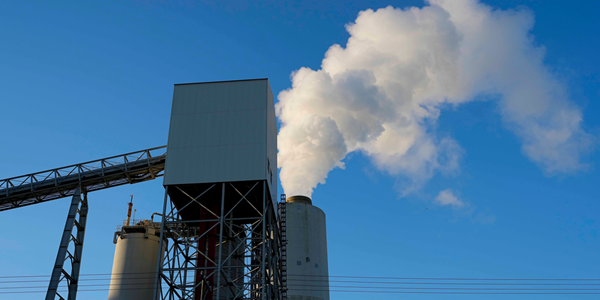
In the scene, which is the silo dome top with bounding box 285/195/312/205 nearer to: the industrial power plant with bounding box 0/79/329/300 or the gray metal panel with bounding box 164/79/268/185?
the industrial power plant with bounding box 0/79/329/300

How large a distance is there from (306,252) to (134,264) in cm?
1383

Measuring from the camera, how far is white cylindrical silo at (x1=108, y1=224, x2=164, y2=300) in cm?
3634

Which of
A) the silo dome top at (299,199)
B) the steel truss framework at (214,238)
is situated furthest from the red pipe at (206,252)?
the silo dome top at (299,199)

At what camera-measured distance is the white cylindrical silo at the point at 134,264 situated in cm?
3634

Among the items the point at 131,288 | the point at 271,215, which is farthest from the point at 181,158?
the point at 131,288

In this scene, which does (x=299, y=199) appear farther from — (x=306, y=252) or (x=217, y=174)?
(x=217, y=174)

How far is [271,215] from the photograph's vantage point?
3109 cm

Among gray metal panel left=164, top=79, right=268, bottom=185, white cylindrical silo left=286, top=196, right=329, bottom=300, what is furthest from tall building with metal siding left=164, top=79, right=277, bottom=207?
white cylindrical silo left=286, top=196, right=329, bottom=300

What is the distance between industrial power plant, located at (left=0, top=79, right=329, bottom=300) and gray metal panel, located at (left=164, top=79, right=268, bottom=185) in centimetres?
6

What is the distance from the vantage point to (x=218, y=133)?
101 feet

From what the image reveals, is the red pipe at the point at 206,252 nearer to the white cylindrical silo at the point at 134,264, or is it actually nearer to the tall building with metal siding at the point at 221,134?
the tall building with metal siding at the point at 221,134

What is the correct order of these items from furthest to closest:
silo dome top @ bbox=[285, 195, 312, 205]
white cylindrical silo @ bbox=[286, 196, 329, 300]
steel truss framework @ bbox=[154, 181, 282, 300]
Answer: silo dome top @ bbox=[285, 195, 312, 205] < white cylindrical silo @ bbox=[286, 196, 329, 300] < steel truss framework @ bbox=[154, 181, 282, 300]

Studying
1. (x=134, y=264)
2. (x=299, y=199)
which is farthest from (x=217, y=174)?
(x=299, y=199)

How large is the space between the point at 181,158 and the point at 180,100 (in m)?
4.07
